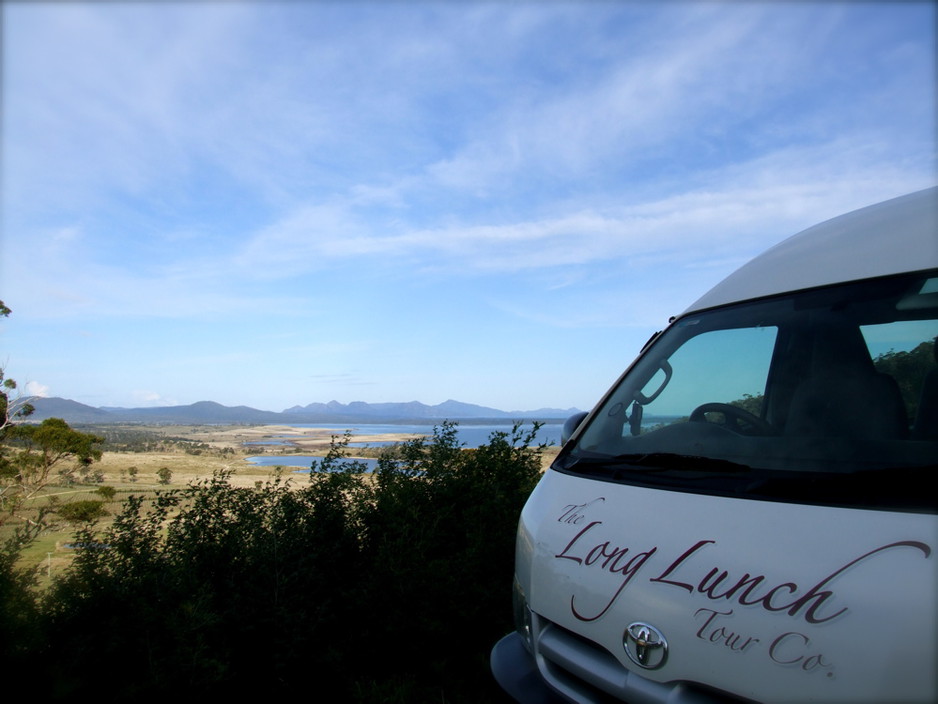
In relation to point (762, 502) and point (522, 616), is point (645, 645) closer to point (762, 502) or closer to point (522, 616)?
point (762, 502)

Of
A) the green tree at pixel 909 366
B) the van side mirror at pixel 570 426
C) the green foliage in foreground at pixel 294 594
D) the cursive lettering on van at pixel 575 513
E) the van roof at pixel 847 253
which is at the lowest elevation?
the green foliage in foreground at pixel 294 594

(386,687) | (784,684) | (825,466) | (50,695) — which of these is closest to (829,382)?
(825,466)

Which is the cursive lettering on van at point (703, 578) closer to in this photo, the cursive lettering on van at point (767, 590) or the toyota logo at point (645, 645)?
the cursive lettering on van at point (767, 590)

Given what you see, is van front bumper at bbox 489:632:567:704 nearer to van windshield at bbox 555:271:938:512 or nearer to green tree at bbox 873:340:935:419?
van windshield at bbox 555:271:938:512

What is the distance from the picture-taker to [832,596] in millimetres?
1708

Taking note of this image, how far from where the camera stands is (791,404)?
272 cm

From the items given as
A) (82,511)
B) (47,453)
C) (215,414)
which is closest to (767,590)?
(82,511)

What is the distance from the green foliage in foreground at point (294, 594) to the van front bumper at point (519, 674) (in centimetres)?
128

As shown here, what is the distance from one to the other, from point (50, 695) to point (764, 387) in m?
4.17

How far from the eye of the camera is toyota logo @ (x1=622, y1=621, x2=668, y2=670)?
200cm

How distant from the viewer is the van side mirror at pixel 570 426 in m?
3.61

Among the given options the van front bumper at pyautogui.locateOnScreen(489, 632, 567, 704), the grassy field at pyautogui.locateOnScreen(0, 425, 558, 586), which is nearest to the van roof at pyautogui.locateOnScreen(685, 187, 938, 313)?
the van front bumper at pyautogui.locateOnScreen(489, 632, 567, 704)

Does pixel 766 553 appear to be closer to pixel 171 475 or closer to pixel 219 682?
pixel 219 682

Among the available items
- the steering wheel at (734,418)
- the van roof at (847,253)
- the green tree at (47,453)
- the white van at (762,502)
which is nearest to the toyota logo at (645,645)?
the white van at (762,502)
